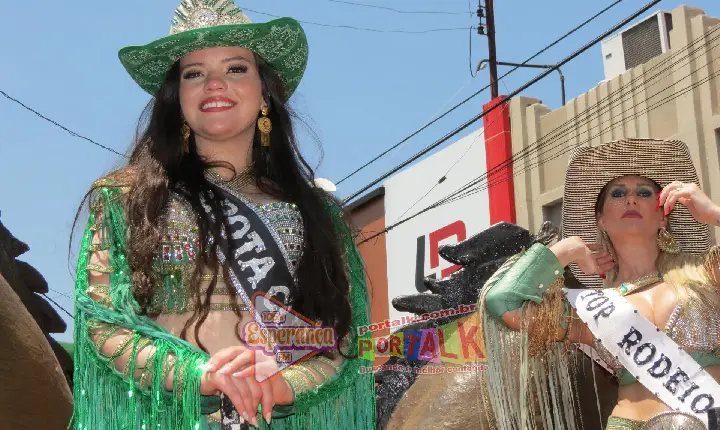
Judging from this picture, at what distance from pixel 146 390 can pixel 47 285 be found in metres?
2.53

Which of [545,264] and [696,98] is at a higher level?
[696,98]

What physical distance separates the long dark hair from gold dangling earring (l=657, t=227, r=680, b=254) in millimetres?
2093

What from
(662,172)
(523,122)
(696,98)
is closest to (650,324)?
(662,172)

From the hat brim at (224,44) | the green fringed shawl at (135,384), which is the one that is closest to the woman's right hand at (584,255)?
the hat brim at (224,44)

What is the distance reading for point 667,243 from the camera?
15.2ft

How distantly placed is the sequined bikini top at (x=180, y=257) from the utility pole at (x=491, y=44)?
618 inches

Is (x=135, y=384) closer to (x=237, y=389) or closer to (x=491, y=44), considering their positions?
(x=237, y=389)

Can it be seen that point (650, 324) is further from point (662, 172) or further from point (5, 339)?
point (5, 339)

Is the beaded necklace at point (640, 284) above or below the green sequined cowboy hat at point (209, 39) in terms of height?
below

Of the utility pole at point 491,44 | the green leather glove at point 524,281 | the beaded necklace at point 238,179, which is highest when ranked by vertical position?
the utility pole at point 491,44

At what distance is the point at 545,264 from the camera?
432cm

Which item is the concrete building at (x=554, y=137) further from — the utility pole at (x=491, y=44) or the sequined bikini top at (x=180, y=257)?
the sequined bikini top at (x=180, y=257)

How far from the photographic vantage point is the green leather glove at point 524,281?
4.22m

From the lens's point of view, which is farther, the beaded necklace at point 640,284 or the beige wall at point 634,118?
the beige wall at point 634,118
